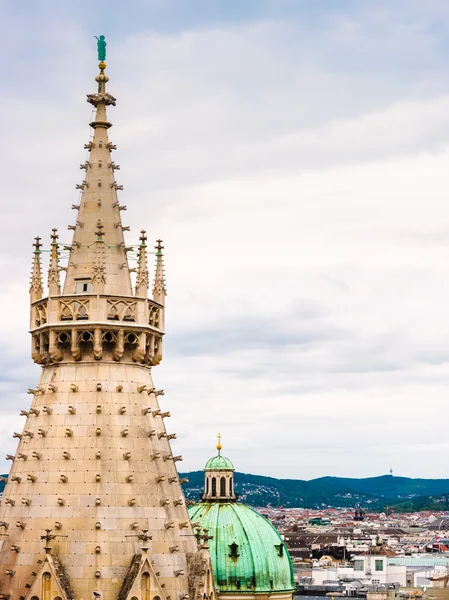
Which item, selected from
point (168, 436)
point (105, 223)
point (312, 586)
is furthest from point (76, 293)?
point (312, 586)

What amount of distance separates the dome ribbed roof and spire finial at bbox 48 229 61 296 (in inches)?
2175

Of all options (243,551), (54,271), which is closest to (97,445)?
(54,271)

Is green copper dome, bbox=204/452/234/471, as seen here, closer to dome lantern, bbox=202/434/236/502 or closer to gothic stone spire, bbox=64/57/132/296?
dome lantern, bbox=202/434/236/502

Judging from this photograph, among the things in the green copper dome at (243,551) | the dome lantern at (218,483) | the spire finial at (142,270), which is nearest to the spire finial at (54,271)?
the spire finial at (142,270)

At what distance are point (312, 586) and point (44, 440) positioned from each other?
160 m

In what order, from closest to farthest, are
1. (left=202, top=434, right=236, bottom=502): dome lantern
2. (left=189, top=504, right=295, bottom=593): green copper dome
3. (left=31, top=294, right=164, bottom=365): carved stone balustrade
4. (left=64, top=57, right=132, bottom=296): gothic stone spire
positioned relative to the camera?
(left=31, top=294, right=164, bottom=365): carved stone balustrade
(left=64, top=57, right=132, bottom=296): gothic stone spire
(left=189, top=504, right=295, bottom=593): green copper dome
(left=202, top=434, right=236, bottom=502): dome lantern

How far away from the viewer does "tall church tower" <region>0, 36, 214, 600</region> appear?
3462 centimetres

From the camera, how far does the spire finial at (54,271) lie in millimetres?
37750

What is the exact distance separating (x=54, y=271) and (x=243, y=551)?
5011 centimetres

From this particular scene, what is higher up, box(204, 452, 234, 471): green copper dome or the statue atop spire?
the statue atop spire

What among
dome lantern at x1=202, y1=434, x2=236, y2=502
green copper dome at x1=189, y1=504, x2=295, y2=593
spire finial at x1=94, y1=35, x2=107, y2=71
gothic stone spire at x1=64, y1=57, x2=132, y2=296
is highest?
spire finial at x1=94, y1=35, x2=107, y2=71

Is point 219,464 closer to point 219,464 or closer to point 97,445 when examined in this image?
point 219,464

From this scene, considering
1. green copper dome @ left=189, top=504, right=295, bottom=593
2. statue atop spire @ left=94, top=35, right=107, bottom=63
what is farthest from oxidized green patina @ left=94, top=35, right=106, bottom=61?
green copper dome @ left=189, top=504, right=295, bottom=593

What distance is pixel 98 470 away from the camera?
3559cm
